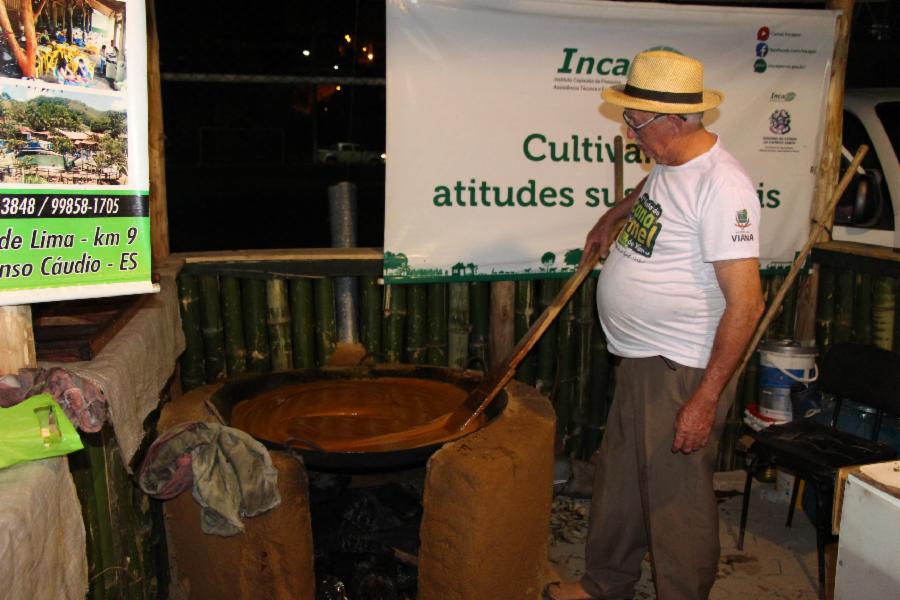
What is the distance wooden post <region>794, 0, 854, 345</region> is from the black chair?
2.29 ft

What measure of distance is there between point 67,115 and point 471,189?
253cm

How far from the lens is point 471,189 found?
4.32 metres

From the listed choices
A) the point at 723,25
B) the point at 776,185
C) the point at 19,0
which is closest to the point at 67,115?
the point at 19,0

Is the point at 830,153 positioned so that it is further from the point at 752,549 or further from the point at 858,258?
the point at 752,549

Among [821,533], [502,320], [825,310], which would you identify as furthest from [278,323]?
[825,310]

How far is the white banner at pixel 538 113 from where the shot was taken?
4145mm

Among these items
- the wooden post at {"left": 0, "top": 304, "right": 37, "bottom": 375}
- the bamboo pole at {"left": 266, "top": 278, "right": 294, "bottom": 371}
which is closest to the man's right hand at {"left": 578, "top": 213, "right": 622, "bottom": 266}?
the bamboo pole at {"left": 266, "top": 278, "right": 294, "bottom": 371}

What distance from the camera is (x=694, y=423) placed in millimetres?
3020

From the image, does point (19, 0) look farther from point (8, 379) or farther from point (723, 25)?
point (723, 25)

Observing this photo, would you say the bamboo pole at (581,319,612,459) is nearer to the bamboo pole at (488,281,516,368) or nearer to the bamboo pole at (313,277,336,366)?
the bamboo pole at (488,281,516,368)

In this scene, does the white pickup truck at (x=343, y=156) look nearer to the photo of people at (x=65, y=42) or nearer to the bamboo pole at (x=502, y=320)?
the bamboo pole at (x=502, y=320)

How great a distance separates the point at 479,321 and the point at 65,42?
10.0 ft

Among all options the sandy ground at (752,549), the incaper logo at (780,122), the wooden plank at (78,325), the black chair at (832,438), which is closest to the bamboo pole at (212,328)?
the wooden plank at (78,325)

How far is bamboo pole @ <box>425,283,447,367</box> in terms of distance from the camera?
182 inches
